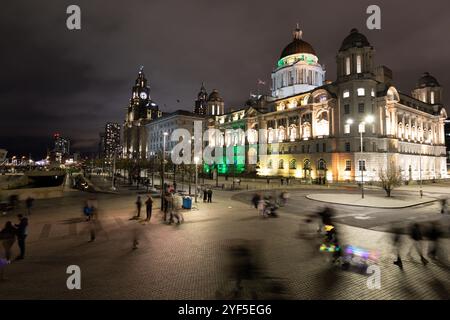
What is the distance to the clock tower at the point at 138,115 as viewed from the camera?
15100cm

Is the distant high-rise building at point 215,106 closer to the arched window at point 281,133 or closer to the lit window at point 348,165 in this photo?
the arched window at point 281,133

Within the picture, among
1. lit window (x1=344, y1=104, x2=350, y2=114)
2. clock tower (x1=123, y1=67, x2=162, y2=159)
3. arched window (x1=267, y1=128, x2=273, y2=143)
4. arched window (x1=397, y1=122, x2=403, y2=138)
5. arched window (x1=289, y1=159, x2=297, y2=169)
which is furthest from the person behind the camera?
clock tower (x1=123, y1=67, x2=162, y2=159)

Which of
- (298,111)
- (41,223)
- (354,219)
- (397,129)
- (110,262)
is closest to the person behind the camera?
(110,262)

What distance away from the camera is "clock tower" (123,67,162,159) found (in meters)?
151

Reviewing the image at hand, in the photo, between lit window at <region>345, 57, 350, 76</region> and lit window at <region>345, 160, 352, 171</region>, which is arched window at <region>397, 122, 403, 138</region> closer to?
lit window at <region>345, 160, 352, 171</region>

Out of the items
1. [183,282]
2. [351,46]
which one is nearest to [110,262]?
[183,282]

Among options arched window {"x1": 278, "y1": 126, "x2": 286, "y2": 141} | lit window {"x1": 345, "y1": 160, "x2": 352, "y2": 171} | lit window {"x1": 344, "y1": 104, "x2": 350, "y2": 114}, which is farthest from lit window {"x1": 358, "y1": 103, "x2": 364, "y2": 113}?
arched window {"x1": 278, "y1": 126, "x2": 286, "y2": 141}

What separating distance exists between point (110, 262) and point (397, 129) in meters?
74.2

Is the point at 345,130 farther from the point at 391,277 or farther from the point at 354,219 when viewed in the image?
the point at 391,277

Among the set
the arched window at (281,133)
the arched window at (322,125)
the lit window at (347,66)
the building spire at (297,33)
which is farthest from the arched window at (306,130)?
the building spire at (297,33)

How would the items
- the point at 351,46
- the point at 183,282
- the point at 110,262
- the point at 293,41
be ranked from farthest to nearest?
the point at 293,41, the point at 351,46, the point at 110,262, the point at 183,282

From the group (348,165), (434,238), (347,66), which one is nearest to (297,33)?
(347,66)

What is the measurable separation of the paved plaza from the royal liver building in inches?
1490

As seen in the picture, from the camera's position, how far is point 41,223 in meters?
18.0
